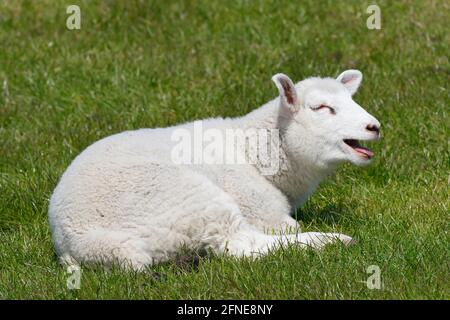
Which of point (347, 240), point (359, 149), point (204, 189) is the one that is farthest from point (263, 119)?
point (347, 240)

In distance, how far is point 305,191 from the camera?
6.82 metres

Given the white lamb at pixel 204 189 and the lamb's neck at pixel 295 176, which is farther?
the lamb's neck at pixel 295 176

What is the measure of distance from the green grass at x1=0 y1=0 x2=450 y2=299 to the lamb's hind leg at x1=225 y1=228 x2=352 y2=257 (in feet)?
0.35

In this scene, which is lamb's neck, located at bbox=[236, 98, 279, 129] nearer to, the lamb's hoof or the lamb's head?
the lamb's head

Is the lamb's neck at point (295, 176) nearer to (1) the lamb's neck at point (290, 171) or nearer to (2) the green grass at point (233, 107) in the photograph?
(1) the lamb's neck at point (290, 171)

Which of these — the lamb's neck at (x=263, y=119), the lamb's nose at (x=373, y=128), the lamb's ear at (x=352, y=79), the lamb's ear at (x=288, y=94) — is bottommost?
the lamb's nose at (x=373, y=128)

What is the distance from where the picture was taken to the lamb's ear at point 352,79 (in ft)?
23.2

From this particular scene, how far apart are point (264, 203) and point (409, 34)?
13.8ft

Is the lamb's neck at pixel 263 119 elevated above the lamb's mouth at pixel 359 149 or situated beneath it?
elevated above

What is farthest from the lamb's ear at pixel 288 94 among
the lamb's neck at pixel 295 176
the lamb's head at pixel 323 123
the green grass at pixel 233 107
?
the green grass at pixel 233 107

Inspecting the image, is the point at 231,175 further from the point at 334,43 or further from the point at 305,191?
the point at 334,43

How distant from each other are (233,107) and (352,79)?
190 centimetres

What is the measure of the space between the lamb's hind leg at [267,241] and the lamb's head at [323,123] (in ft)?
2.10
